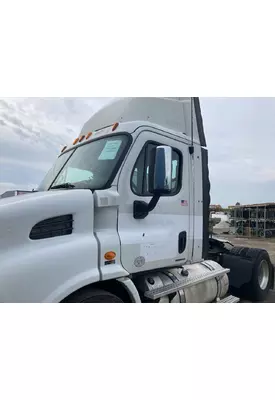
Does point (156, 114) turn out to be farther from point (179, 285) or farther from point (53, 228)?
point (179, 285)

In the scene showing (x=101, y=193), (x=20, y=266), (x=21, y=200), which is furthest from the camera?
(x=101, y=193)

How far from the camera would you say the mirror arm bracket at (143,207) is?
2367mm

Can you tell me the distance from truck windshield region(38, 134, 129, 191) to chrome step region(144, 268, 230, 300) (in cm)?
127

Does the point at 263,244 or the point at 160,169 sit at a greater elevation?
the point at 160,169

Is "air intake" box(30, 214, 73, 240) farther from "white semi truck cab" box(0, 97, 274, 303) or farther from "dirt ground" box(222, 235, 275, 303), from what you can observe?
"dirt ground" box(222, 235, 275, 303)

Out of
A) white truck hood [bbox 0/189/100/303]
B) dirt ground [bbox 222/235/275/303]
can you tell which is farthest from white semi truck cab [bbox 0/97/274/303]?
dirt ground [bbox 222/235/275/303]

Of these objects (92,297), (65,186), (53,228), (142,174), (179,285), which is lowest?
(179,285)

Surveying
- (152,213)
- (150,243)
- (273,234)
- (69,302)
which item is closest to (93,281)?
(69,302)

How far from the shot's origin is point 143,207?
238 centimetres

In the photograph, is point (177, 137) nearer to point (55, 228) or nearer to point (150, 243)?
point (150, 243)

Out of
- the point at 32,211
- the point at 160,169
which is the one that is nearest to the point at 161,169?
the point at 160,169

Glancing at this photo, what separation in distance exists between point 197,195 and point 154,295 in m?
1.34

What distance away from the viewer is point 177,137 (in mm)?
2865

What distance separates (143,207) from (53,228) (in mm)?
882
